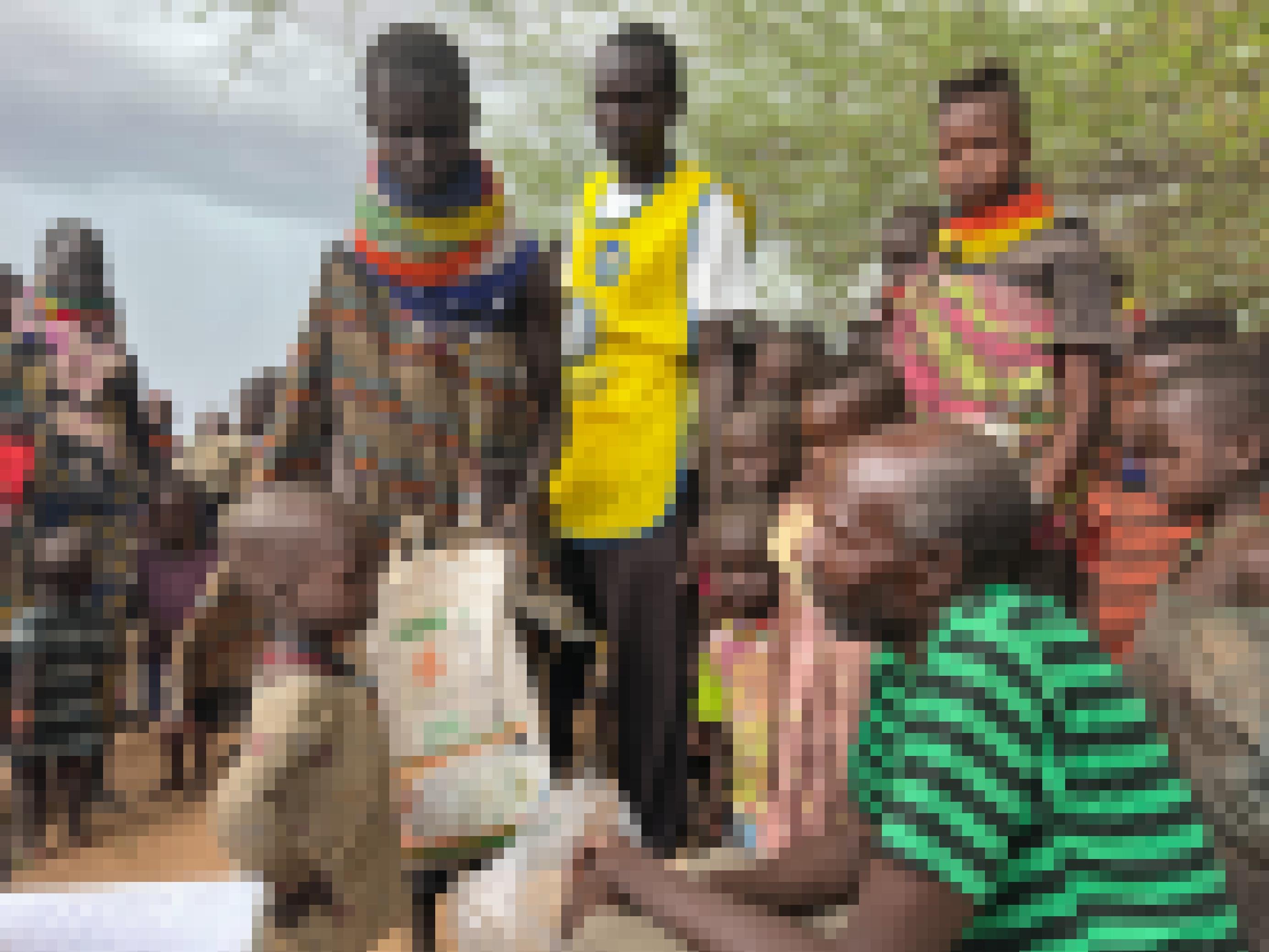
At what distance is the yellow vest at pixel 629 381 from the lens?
2336mm

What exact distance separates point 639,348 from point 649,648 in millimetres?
672

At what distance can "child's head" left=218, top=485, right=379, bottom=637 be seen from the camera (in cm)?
173

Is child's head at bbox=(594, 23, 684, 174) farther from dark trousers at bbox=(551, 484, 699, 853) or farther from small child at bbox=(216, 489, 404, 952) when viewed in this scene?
small child at bbox=(216, 489, 404, 952)

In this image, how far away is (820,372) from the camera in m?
2.83

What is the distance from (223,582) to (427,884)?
122 cm

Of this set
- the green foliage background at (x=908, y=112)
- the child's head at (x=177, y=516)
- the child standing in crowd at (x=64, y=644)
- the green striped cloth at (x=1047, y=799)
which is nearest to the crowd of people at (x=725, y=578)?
the green striped cloth at (x=1047, y=799)

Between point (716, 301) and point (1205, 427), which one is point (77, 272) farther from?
point (1205, 427)

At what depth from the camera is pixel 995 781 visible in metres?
1.09

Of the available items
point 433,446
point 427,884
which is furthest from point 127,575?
point 427,884

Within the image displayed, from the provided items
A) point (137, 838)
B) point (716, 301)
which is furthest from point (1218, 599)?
point (137, 838)

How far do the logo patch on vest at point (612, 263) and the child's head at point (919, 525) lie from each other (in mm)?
1122

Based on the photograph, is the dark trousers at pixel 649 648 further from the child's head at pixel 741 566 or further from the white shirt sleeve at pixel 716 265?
the white shirt sleeve at pixel 716 265

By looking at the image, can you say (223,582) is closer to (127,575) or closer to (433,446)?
(433,446)

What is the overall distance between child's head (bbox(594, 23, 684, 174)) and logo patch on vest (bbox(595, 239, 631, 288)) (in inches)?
8.1
